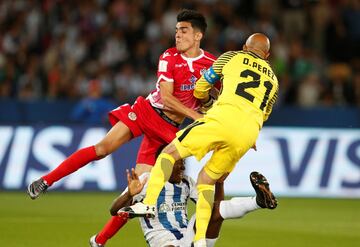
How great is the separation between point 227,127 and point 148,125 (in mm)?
1720

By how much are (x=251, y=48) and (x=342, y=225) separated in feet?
13.9

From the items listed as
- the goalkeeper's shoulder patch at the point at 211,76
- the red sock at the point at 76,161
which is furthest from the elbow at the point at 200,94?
the red sock at the point at 76,161

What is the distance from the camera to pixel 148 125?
10547mm

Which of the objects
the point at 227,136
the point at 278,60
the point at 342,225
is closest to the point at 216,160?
the point at 227,136

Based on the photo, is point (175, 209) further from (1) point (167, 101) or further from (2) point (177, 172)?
(1) point (167, 101)

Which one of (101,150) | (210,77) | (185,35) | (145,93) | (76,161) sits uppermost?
(185,35)

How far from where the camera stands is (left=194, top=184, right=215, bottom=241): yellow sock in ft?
28.6

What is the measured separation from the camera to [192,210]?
1413cm

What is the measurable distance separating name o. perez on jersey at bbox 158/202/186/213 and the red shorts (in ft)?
5.11

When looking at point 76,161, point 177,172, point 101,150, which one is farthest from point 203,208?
point 76,161

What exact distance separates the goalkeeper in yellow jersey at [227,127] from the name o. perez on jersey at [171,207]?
0.14m

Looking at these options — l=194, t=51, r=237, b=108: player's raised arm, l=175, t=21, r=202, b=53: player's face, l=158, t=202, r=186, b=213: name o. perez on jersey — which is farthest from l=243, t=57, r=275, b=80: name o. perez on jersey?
l=158, t=202, r=186, b=213: name o. perez on jersey

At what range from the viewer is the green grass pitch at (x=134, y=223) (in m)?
11.0

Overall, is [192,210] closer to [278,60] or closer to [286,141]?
[286,141]
